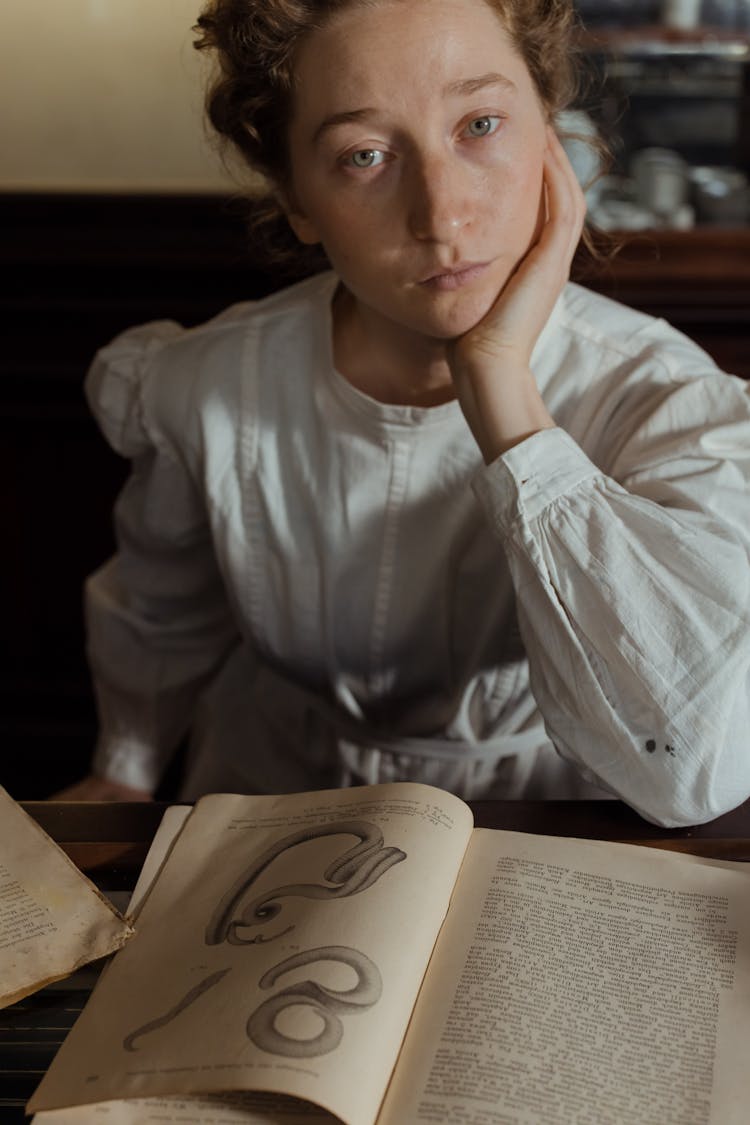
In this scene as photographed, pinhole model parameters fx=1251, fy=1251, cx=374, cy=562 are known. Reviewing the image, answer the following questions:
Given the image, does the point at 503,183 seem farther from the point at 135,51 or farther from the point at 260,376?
the point at 135,51

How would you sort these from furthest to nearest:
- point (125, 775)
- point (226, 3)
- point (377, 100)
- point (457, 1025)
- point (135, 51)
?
point (135, 51) < point (125, 775) < point (226, 3) < point (377, 100) < point (457, 1025)

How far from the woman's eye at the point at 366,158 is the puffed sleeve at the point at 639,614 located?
0.85 feet

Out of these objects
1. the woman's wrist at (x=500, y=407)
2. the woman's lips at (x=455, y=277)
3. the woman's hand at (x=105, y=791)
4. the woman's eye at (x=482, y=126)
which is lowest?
the woman's hand at (x=105, y=791)

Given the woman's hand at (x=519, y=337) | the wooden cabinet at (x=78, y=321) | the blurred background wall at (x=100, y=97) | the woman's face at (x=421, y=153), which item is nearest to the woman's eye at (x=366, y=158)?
the woman's face at (x=421, y=153)

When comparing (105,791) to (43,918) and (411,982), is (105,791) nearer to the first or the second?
(43,918)

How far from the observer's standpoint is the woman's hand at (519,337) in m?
0.99

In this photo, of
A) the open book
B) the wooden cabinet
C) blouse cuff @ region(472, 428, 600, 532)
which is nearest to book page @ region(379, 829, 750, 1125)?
the open book

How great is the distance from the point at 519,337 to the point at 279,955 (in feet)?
1.81

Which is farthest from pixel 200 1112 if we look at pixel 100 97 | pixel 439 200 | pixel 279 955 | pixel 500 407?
pixel 100 97

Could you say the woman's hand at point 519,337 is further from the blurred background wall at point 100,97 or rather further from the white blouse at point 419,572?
the blurred background wall at point 100,97

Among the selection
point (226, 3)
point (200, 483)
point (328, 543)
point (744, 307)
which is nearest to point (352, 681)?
point (328, 543)

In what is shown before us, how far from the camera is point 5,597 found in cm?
200

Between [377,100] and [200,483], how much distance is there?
446 millimetres

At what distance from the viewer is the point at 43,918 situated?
2.51 feet
